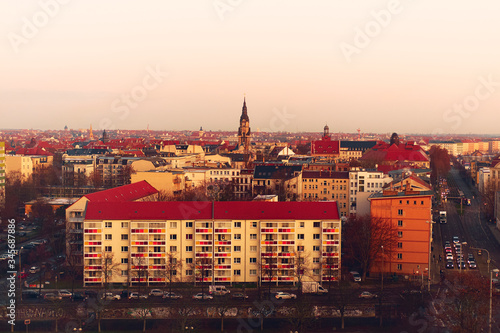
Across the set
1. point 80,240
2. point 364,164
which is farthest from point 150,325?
point 364,164

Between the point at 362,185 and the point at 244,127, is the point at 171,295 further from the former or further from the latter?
the point at 244,127

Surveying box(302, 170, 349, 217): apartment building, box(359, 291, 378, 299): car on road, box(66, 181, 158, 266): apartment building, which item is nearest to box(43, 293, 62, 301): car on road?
box(66, 181, 158, 266): apartment building

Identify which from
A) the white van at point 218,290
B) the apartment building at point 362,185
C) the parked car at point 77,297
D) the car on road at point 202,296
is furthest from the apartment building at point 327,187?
the parked car at point 77,297

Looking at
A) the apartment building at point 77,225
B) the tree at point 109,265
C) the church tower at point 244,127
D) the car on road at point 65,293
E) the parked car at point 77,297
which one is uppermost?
the church tower at point 244,127

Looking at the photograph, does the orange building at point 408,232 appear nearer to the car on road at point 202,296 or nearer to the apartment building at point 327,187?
the car on road at point 202,296

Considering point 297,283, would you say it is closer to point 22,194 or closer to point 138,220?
point 138,220

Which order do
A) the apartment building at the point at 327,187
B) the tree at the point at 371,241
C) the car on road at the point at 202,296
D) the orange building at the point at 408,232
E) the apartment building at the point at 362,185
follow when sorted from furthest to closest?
the apartment building at the point at 327,187 → the apartment building at the point at 362,185 → the orange building at the point at 408,232 → the tree at the point at 371,241 → the car on road at the point at 202,296
